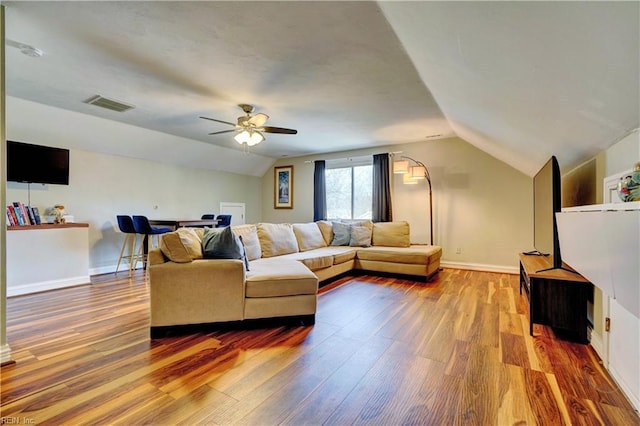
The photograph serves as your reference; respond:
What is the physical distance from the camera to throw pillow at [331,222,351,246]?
206 inches

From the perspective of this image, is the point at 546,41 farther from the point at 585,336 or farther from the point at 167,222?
the point at 167,222

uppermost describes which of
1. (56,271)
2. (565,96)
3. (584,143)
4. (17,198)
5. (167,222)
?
(565,96)

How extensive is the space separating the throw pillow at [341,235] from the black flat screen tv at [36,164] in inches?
167

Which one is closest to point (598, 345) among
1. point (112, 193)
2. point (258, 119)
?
point (258, 119)

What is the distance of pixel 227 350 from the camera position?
221 cm

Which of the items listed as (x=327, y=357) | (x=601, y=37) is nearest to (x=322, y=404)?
(x=327, y=357)

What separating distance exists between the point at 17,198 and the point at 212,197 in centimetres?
320

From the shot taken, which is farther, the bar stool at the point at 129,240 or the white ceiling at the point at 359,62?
the bar stool at the point at 129,240

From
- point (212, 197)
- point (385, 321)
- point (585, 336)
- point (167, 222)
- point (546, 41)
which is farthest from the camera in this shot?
point (212, 197)

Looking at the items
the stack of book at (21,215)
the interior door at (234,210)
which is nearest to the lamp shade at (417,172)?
the interior door at (234,210)

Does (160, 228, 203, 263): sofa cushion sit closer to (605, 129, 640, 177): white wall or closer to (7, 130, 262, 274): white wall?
(7, 130, 262, 274): white wall

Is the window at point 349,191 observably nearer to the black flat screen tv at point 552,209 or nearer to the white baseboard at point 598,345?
the black flat screen tv at point 552,209

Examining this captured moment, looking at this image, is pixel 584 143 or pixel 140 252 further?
pixel 140 252

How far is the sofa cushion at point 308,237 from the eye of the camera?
474cm
